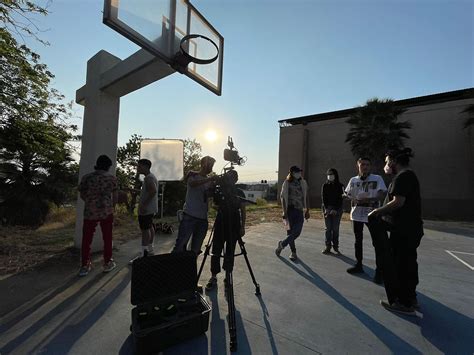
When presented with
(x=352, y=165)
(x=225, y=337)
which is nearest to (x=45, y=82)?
(x=225, y=337)

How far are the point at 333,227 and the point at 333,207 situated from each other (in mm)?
384

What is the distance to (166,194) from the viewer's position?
1125cm

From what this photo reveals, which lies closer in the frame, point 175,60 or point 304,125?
point 175,60

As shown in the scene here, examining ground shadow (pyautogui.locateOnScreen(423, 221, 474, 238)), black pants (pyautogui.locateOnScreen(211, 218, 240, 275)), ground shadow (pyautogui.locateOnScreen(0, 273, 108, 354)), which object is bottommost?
ground shadow (pyautogui.locateOnScreen(0, 273, 108, 354))

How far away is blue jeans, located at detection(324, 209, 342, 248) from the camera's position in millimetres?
4680

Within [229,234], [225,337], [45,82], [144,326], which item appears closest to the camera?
[144,326]

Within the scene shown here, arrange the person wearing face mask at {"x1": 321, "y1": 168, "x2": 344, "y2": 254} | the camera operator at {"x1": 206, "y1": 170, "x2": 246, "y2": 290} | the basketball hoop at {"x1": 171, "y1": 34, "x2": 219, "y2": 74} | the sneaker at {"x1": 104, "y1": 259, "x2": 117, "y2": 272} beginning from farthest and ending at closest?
the person wearing face mask at {"x1": 321, "y1": 168, "x2": 344, "y2": 254} → the sneaker at {"x1": 104, "y1": 259, "x2": 117, "y2": 272} → the basketball hoop at {"x1": 171, "y1": 34, "x2": 219, "y2": 74} → the camera operator at {"x1": 206, "y1": 170, "x2": 246, "y2": 290}

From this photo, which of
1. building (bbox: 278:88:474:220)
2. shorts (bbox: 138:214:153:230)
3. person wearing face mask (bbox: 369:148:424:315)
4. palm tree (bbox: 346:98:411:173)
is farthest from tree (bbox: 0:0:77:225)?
building (bbox: 278:88:474:220)

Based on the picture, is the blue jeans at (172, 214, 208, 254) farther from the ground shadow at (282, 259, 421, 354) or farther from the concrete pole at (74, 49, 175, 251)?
the concrete pole at (74, 49, 175, 251)

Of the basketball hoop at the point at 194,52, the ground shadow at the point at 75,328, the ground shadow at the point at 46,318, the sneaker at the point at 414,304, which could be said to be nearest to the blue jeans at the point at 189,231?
the ground shadow at the point at 75,328

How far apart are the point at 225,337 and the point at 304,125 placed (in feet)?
75.7

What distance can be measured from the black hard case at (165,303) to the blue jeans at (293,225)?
7.49 ft

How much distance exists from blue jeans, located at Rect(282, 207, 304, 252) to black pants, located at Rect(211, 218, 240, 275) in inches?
64.3

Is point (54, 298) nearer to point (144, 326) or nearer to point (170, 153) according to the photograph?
point (144, 326)
